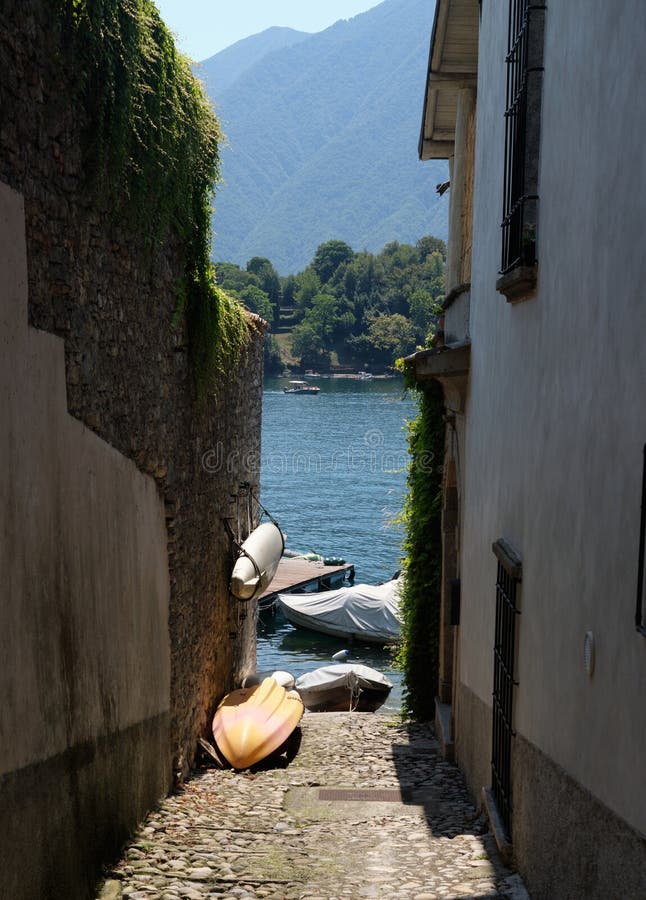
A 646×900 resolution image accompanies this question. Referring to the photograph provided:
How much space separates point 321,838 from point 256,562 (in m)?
5.18

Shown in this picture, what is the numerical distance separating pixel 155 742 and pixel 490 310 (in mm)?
4166

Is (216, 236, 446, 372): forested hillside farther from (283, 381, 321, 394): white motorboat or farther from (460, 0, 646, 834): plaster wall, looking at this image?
(460, 0, 646, 834): plaster wall

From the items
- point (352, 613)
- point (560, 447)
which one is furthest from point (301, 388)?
point (560, 447)

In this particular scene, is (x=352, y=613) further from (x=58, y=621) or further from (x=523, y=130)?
(x=58, y=621)

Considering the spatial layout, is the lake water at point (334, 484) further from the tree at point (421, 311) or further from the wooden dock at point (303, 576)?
the tree at point (421, 311)

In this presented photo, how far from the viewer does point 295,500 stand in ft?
201

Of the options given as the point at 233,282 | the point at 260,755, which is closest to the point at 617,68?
the point at 260,755

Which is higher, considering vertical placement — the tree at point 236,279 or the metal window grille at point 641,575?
the tree at point 236,279

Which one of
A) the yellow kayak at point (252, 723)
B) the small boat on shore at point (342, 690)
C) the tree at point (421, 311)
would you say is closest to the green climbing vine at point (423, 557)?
the yellow kayak at point (252, 723)

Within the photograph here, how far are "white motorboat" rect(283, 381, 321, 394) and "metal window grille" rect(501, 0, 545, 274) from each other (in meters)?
101

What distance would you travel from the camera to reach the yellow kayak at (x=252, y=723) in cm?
1033

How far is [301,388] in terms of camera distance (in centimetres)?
10944

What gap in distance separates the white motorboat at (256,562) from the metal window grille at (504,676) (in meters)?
4.90

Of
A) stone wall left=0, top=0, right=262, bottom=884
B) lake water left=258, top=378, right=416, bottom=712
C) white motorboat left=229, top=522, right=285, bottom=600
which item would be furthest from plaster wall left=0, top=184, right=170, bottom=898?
lake water left=258, top=378, right=416, bottom=712
